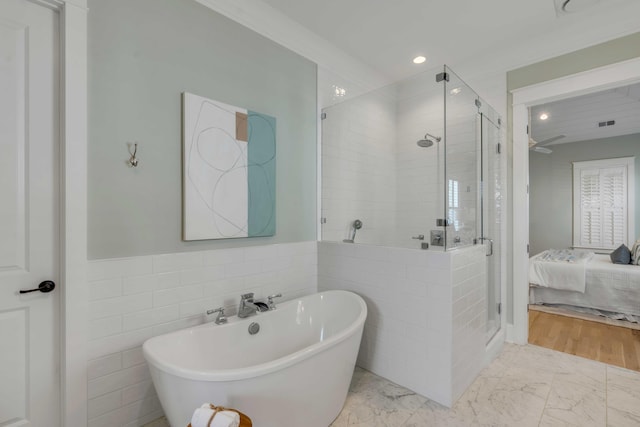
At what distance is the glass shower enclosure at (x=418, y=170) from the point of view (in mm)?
2307

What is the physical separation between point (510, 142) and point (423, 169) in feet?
2.89

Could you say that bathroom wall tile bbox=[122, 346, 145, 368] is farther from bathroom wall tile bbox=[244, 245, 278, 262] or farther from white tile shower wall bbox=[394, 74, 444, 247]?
white tile shower wall bbox=[394, 74, 444, 247]

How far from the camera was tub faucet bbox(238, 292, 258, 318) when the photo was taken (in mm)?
1916

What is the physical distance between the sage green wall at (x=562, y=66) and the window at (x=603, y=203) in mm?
4230

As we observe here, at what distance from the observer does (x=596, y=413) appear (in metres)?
1.84

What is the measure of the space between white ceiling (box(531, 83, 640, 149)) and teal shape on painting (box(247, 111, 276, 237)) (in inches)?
148

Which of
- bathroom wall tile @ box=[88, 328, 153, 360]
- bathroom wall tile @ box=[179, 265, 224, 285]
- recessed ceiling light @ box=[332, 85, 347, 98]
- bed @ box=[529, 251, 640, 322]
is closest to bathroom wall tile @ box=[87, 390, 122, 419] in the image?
bathroom wall tile @ box=[88, 328, 153, 360]

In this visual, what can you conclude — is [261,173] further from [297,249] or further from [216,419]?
[216,419]

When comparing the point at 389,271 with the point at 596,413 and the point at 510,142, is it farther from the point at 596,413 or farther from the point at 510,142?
the point at 510,142

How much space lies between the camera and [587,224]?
5637 millimetres

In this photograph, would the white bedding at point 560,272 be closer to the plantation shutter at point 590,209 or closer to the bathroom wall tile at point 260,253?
the plantation shutter at point 590,209

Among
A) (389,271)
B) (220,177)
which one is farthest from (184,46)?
(389,271)

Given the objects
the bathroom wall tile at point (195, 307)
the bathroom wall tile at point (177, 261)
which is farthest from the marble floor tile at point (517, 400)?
the bathroom wall tile at point (177, 261)

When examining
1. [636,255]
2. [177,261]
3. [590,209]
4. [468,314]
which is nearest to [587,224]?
[590,209]
